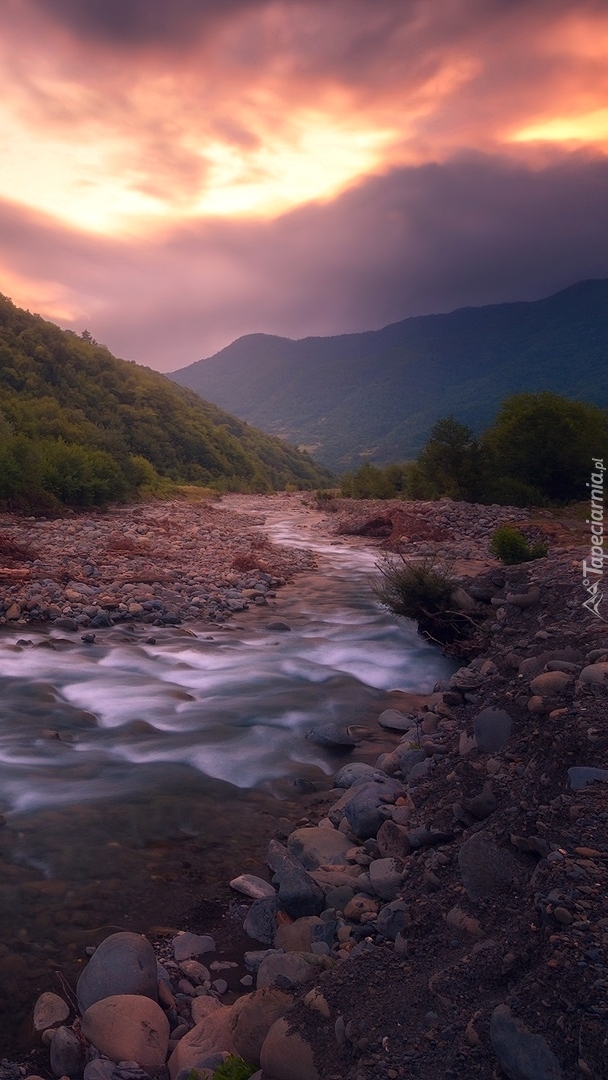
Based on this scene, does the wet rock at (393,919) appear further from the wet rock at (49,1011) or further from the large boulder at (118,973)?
the wet rock at (49,1011)

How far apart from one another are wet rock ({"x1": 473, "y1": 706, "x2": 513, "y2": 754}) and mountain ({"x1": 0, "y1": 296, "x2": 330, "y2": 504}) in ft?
58.4

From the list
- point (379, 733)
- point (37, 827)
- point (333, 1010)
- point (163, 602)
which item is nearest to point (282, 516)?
point (163, 602)

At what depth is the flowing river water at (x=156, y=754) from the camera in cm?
467

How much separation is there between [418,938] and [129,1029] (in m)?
1.47

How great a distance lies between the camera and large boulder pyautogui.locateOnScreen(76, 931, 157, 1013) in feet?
12.1

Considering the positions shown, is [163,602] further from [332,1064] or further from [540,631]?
[332,1064]

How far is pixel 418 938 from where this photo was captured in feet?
12.1

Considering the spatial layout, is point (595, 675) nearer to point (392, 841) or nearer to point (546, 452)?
point (392, 841)

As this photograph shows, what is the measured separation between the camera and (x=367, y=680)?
9953 mm

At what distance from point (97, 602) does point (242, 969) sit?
896cm

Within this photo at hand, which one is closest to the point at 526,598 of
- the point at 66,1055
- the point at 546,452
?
the point at 66,1055

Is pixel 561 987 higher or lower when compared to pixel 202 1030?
higher

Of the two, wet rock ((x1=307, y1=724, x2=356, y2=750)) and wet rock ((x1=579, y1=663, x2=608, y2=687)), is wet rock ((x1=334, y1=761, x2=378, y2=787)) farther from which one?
Answer: wet rock ((x1=579, y1=663, x2=608, y2=687))

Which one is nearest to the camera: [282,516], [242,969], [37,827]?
[242,969]
